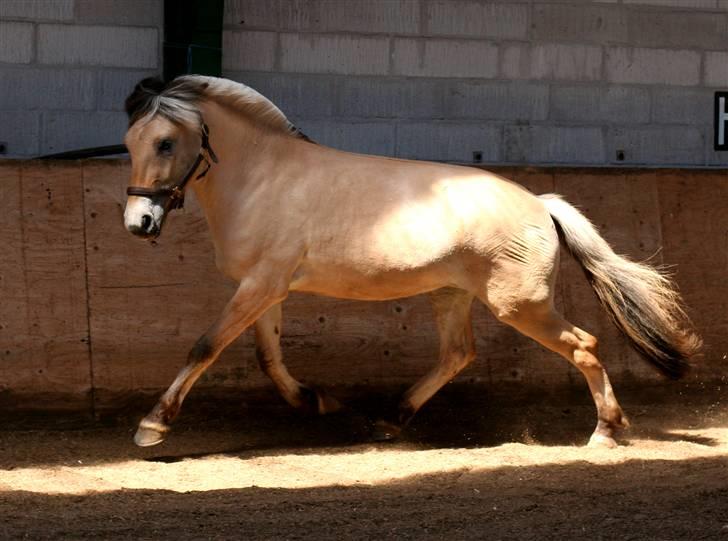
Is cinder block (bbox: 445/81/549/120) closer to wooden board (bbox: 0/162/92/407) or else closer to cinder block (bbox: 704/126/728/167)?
cinder block (bbox: 704/126/728/167)

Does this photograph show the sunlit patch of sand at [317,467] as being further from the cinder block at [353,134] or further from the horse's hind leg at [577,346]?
the cinder block at [353,134]

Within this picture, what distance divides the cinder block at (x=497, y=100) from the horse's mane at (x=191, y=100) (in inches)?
81.6

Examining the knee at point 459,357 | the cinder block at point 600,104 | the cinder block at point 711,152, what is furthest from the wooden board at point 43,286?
the cinder block at point 711,152

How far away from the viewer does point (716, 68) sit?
9438 mm

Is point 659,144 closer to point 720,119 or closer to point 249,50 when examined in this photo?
point 720,119

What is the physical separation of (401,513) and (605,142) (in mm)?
4714

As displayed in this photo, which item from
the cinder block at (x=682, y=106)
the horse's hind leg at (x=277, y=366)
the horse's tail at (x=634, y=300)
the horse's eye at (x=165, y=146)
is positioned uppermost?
the cinder block at (x=682, y=106)

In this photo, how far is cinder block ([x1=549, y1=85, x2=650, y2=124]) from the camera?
29.7 ft

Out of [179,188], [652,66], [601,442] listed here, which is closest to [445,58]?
[652,66]

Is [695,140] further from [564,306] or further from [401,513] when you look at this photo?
[401,513]

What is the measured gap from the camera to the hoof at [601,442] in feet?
22.9

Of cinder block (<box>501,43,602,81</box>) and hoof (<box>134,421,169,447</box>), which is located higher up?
cinder block (<box>501,43,602,81</box>)

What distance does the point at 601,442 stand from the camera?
6988 millimetres

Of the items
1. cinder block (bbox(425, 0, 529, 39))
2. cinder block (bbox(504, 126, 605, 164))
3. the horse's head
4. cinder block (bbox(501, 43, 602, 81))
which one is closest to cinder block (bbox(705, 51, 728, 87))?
cinder block (bbox(501, 43, 602, 81))
